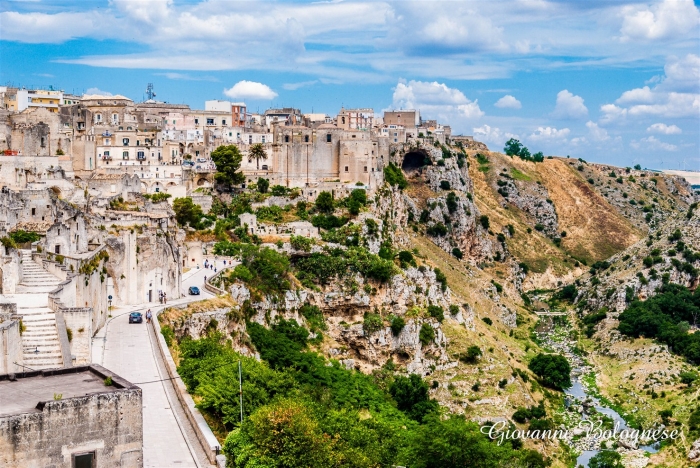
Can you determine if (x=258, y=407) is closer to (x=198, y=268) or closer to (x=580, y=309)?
(x=198, y=268)

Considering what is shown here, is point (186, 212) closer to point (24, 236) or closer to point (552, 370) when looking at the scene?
point (24, 236)

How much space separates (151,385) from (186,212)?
37.7 meters

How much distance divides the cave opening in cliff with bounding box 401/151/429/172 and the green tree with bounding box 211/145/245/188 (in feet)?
112

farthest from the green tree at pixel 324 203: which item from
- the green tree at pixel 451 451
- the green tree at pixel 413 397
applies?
the green tree at pixel 451 451

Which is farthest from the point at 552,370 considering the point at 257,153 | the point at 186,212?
the point at 257,153

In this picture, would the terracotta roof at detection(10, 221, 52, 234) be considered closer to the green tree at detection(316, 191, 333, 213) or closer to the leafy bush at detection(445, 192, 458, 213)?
the green tree at detection(316, 191, 333, 213)

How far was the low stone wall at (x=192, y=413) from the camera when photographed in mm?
24422

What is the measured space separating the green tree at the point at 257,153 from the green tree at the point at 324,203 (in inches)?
382

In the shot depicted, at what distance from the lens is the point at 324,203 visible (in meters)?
76.8

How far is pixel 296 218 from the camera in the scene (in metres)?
75.4

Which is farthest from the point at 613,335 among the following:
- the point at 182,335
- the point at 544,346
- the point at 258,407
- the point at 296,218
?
the point at 258,407

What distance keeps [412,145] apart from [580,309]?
90.6 feet

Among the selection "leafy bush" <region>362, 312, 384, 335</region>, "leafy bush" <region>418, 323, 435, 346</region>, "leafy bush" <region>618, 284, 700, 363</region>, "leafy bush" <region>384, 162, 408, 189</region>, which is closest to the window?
"leafy bush" <region>362, 312, 384, 335</region>

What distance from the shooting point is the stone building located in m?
15.6
